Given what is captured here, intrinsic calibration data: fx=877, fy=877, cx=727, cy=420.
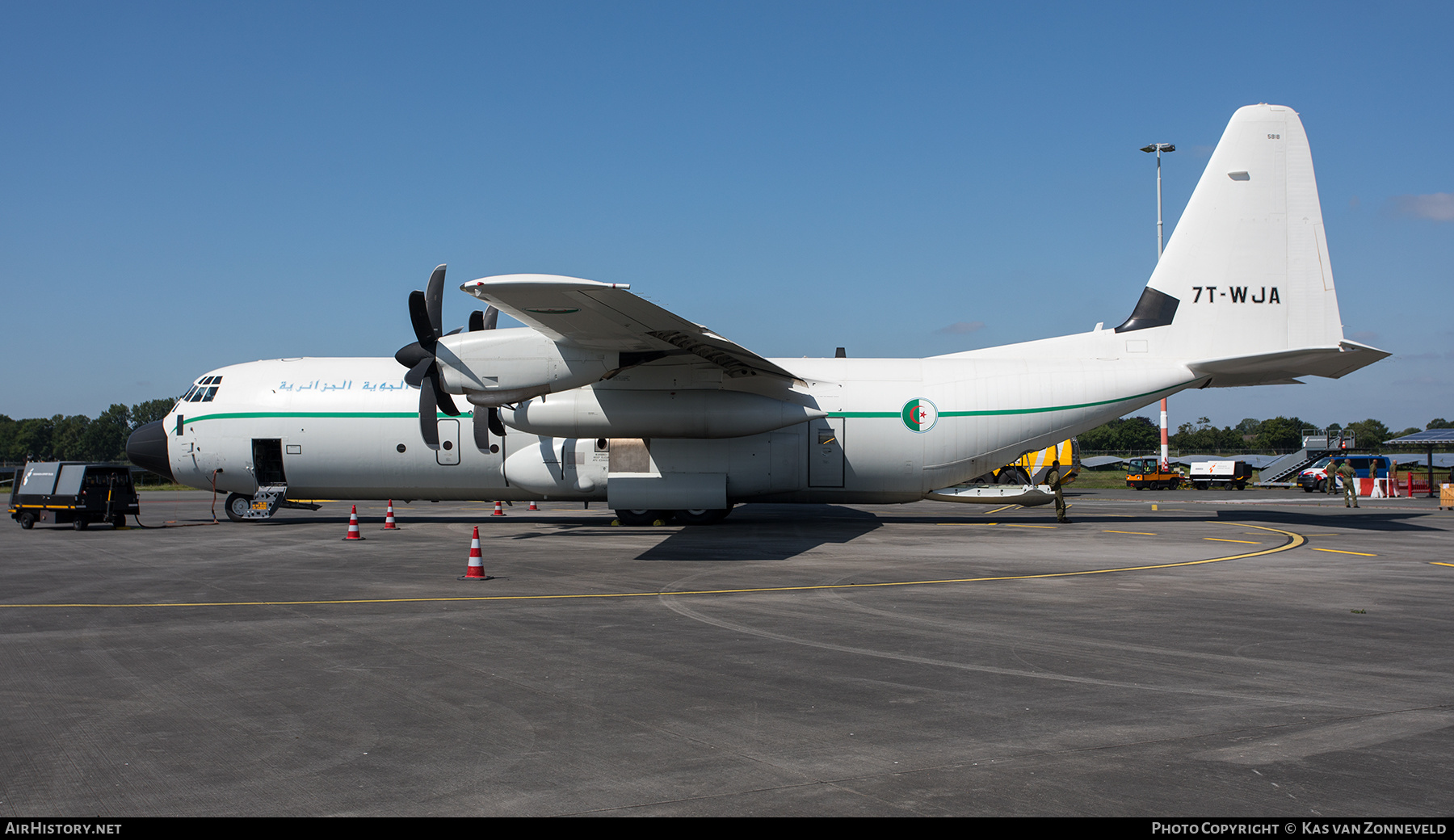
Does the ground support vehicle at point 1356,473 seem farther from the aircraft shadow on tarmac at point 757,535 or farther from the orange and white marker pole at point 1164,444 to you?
the aircraft shadow on tarmac at point 757,535

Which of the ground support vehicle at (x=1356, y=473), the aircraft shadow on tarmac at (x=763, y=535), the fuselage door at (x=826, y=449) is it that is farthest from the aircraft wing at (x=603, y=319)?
the ground support vehicle at (x=1356, y=473)

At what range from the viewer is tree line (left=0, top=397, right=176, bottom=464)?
135625 mm

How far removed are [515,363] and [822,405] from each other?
6.98m

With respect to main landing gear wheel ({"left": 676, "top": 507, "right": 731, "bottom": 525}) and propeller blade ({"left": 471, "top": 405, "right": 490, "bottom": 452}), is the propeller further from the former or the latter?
main landing gear wheel ({"left": 676, "top": 507, "right": 731, "bottom": 525})

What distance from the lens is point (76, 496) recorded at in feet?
67.0

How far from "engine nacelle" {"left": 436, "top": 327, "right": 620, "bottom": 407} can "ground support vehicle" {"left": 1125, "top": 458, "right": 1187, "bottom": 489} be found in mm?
39163

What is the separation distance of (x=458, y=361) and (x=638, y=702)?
38.4ft

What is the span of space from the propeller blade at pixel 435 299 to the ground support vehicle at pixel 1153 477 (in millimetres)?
40397

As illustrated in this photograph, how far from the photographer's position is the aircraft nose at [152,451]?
21828 mm

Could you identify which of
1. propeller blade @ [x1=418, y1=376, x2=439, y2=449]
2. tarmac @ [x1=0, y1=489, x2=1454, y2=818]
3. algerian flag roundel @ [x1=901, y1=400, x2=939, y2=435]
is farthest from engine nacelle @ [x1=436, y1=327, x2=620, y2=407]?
algerian flag roundel @ [x1=901, y1=400, x2=939, y2=435]

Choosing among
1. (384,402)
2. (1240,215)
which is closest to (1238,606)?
(1240,215)

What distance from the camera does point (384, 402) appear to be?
20500mm

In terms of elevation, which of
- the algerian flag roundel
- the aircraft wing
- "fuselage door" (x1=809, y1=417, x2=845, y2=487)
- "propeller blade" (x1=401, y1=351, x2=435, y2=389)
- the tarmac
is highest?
the aircraft wing
